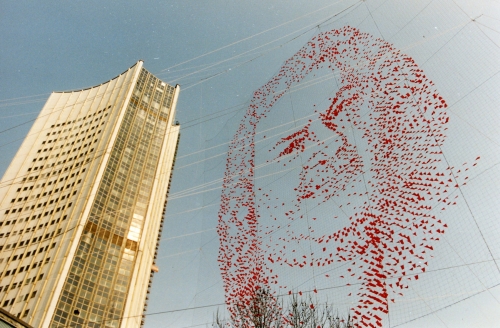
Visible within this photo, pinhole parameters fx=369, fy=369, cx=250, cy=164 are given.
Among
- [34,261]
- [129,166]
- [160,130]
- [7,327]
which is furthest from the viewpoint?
[160,130]

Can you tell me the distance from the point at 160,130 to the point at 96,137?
37.6 ft

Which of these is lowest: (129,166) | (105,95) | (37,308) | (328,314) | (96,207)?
(328,314)

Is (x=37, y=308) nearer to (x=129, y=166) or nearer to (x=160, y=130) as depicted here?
(x=129, y=166)

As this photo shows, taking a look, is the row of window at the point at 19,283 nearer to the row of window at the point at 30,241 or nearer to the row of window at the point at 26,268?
the row of window at the point at 26,268

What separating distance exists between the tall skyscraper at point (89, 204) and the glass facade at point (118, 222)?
0.40ft

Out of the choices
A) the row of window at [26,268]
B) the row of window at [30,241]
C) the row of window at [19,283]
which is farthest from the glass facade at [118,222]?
the row of window at [30,241]

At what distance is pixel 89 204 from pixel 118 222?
16.6 ft

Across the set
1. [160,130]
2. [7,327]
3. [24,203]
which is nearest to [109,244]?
[24,203]

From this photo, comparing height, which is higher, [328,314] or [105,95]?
[105,95]

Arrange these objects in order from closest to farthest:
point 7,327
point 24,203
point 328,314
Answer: point 7,327 → point 328,314 → point 24,203

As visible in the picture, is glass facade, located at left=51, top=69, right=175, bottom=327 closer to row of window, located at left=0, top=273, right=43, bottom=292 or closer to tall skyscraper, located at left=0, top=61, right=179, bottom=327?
tall skyscraper, located at left=0, top=61, right=179, bottom=327

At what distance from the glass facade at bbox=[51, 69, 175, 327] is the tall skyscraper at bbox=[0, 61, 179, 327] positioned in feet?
0.40

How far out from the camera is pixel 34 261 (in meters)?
41.8

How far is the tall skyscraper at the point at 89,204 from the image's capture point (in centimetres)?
4000
